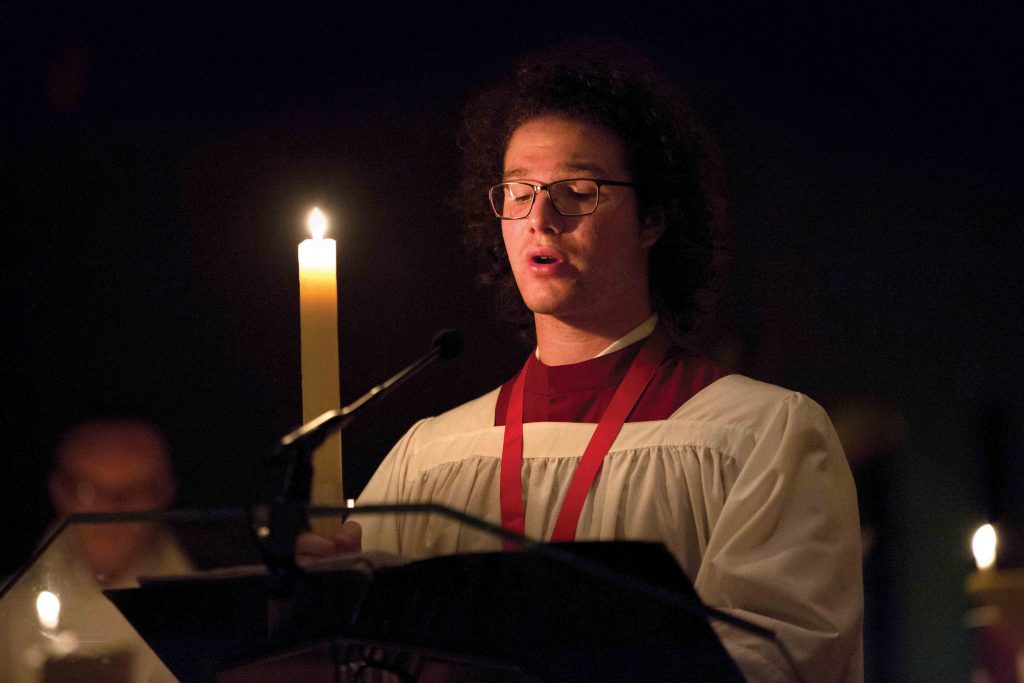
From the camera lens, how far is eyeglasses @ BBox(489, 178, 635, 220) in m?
2.57

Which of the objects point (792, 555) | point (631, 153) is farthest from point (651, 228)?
point (792, 555)

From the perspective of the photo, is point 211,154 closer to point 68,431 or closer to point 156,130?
point 156,130

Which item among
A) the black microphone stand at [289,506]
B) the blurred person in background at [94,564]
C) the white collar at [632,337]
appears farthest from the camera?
the white collar at [632,337]

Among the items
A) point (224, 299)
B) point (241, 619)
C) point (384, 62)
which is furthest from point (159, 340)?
point (241, 619)

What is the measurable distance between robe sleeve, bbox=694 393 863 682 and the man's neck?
0.45 m

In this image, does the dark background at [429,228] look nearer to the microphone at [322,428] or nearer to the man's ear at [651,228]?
the man's ear at [651,228]

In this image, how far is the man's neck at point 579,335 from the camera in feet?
8.71

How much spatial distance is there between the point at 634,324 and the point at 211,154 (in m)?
1.29

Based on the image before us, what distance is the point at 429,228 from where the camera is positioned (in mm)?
3115

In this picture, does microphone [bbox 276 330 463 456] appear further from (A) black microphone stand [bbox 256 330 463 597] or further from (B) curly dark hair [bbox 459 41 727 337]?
(B) curly dark hair [bbox 459 41 727 337]

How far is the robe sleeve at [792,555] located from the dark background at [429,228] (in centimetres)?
60

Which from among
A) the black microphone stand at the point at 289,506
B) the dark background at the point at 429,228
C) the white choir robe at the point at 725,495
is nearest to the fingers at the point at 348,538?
the white choir robe at the point at 725,495

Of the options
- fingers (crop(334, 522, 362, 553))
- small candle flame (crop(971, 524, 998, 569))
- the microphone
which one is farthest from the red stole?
the microphone

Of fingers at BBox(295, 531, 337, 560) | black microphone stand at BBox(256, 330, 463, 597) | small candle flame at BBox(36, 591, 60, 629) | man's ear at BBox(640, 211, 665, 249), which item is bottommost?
small candle flame at BBox(36, 591, 60, 629)
